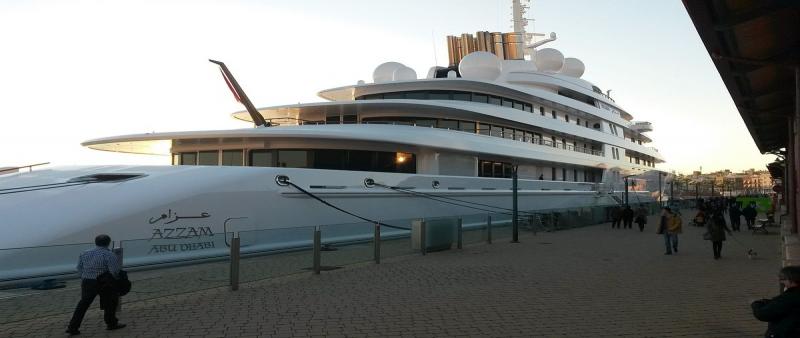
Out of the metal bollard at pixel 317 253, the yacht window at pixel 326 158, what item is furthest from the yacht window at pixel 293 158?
the metal bollard at pixel 317 253

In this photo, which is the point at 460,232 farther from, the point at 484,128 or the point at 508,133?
the point at 508,133

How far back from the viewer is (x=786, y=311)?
4.00 metres

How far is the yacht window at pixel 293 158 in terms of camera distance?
632 inches

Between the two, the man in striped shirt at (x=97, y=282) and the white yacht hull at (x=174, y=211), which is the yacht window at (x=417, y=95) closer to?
the white yacht hull at (x=174, y=211)

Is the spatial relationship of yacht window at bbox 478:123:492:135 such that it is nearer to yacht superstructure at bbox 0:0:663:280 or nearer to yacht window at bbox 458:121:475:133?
yacht superstructure at bbox 0:0:663:280

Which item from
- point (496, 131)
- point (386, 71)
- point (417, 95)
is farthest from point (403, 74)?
point (496, 131)

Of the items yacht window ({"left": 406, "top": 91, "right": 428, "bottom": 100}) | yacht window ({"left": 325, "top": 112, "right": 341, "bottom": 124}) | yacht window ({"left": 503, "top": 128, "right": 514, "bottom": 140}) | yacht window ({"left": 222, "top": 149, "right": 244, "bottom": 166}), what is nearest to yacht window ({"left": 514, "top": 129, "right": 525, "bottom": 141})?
yacht window ({"left": 503, "top": 128, "right": 514, "bottom": 140})

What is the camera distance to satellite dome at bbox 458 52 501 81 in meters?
25.4

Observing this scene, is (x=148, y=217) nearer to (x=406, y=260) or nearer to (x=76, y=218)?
(x=76, y=218)

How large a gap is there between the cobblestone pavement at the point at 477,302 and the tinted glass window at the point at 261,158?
235 inches

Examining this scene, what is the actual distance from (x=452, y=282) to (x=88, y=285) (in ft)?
17.1

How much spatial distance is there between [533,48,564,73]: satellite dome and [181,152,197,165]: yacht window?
20892 mm

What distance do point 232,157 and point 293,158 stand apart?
203 cm

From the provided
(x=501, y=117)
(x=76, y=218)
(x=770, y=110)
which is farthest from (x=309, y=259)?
(x=501, y=117)
